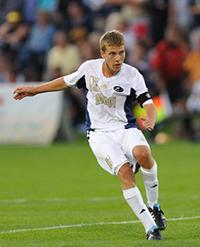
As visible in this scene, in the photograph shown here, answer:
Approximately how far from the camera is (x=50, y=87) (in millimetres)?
10797

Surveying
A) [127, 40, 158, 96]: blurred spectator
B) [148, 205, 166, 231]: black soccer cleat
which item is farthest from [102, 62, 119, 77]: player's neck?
[127, 40, 158, 96]: blurred spectator

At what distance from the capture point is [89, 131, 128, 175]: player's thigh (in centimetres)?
1021

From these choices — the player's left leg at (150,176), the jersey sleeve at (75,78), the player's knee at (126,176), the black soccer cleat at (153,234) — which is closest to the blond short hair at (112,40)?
the jersey sleeve at (75,78)

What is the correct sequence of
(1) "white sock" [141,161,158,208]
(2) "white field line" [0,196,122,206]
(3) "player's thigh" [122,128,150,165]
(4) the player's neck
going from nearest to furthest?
1. (3) "player's thigh" [122,128,150,165]
2. (1) "white sock" [141,161,158,208]
3. (4) the player's neck
4. (2) "white field line" [0,196,122,206]

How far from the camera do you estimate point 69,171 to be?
18.4m

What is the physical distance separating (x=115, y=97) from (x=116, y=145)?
0.53 metres

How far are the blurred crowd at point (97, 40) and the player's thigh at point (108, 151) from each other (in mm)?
13816

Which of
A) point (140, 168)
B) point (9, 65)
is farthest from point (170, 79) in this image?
point (140, 168)

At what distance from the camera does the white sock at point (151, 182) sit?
10344 millimetres

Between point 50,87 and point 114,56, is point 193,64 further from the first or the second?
point 114,56

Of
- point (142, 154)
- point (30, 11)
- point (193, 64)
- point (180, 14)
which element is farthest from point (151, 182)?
point (30, 11)

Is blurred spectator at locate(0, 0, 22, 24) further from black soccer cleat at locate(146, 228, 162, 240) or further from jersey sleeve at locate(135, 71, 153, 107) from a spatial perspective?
black soccer cleat at locate(146, 228, 162, 240)

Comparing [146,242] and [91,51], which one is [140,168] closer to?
[146,242]

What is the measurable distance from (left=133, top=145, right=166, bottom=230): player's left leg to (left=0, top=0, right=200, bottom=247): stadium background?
2228mm
